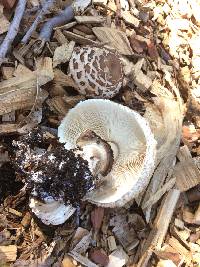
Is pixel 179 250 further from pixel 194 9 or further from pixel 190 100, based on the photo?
pixel 194 9

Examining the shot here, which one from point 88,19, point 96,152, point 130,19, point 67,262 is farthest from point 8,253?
point 130,19

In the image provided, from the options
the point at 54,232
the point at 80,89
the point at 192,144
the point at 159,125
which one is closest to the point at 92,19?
the point at 80,89

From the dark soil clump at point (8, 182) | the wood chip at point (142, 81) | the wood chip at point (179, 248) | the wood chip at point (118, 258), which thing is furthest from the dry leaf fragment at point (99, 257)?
the wood chip at point (142, 81)

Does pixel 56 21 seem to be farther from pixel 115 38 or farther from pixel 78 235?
pixel 78 235

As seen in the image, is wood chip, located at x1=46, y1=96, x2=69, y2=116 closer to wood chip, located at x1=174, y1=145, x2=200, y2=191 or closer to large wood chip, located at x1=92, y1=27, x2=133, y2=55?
large wood chip, located at x1=92, y1=27, x2=133, y2=55

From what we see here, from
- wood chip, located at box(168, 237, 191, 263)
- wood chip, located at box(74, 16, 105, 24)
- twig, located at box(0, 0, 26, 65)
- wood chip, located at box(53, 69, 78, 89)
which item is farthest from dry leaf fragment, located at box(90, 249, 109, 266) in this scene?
wood chip, located at box(74, 16, 105, 24)

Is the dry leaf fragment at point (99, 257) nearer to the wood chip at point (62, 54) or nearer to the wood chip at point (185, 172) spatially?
the wood chip at point (185, 172)

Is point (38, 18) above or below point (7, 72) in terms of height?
above
